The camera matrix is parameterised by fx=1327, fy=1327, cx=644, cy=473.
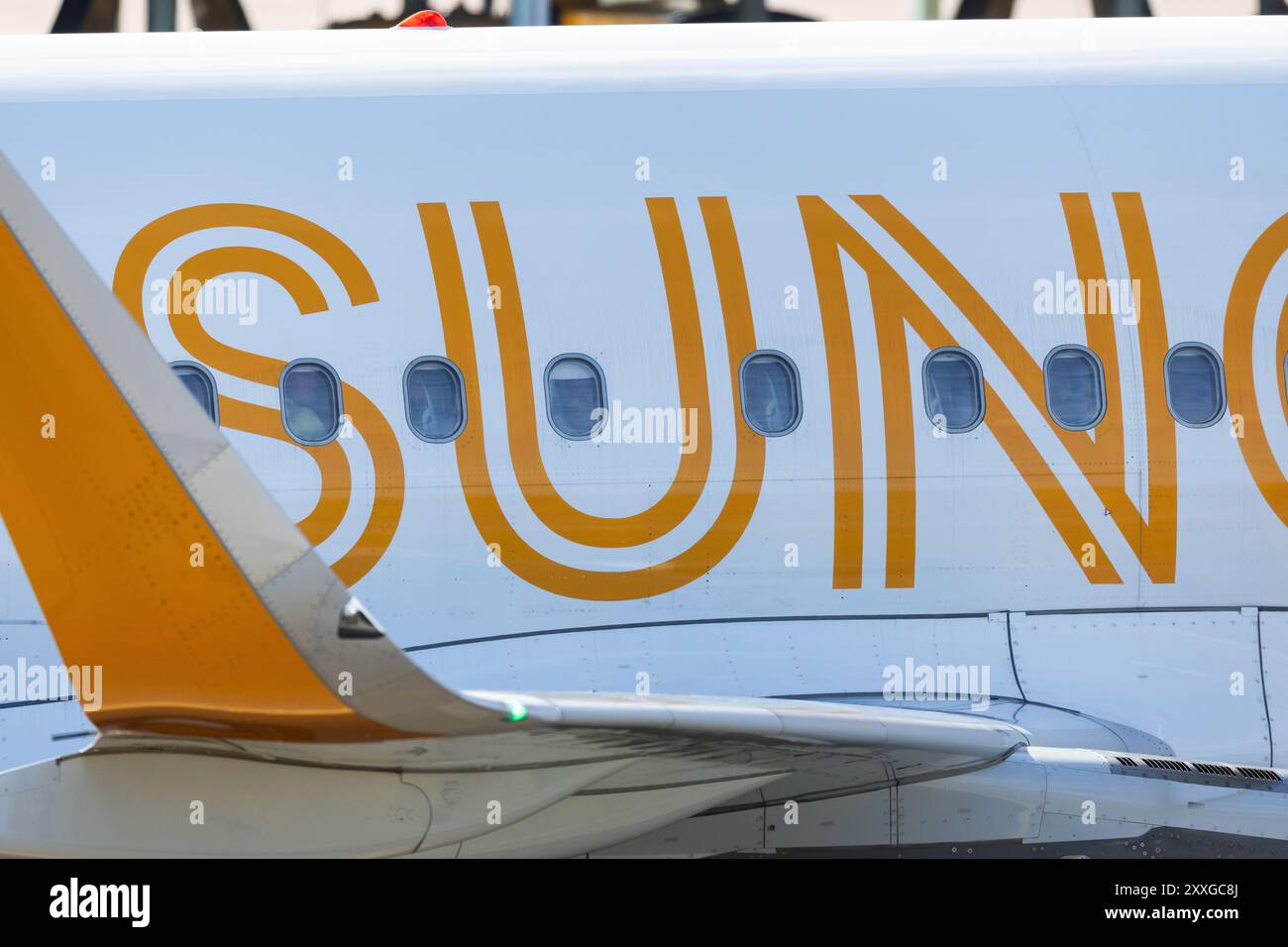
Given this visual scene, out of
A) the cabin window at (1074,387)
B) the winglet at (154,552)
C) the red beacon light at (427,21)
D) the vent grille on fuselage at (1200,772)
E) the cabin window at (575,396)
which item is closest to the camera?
the winglet at (154,552)

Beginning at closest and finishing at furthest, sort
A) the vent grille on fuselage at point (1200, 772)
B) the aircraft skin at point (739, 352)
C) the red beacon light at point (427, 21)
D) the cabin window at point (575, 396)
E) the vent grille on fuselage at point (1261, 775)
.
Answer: the vent grille on fuselage at point (1200, 772), the vent grille on fuselage at point (1261, 775), the aircraft skin at point (739, 352), the cabin window at point (575, 396), the red beacon light at point (427, 21)

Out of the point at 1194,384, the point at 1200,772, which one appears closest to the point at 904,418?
the point at 1194,384

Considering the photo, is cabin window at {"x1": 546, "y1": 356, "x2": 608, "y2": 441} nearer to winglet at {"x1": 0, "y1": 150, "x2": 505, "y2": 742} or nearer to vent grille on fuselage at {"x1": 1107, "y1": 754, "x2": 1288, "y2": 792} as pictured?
winglet at {"x1": 0, "y1": 150, "x2": 505, "y2": 742}

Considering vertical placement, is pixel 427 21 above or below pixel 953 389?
above

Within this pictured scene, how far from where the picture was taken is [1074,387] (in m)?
6.24

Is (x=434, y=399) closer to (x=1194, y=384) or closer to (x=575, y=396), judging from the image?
(x=575, y=396)

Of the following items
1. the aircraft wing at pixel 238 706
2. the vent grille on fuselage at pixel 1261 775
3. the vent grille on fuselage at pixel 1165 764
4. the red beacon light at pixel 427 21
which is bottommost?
the vent grille on fuselage at pixel 1261 775

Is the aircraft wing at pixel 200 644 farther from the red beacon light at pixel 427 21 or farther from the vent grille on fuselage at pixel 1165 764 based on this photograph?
the red beacon light at pixel 427 21

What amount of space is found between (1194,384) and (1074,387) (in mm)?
582

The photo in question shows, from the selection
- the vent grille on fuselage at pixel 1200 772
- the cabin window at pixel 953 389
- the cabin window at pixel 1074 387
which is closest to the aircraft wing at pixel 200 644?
the vent grille on fuselage at pixel 1200 772

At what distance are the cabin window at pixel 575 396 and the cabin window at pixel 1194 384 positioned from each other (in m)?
2.69

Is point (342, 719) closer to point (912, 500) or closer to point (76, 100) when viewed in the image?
point (912, 500)

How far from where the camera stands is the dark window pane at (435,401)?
6.02 metres

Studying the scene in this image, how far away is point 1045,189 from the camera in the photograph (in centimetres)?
636
